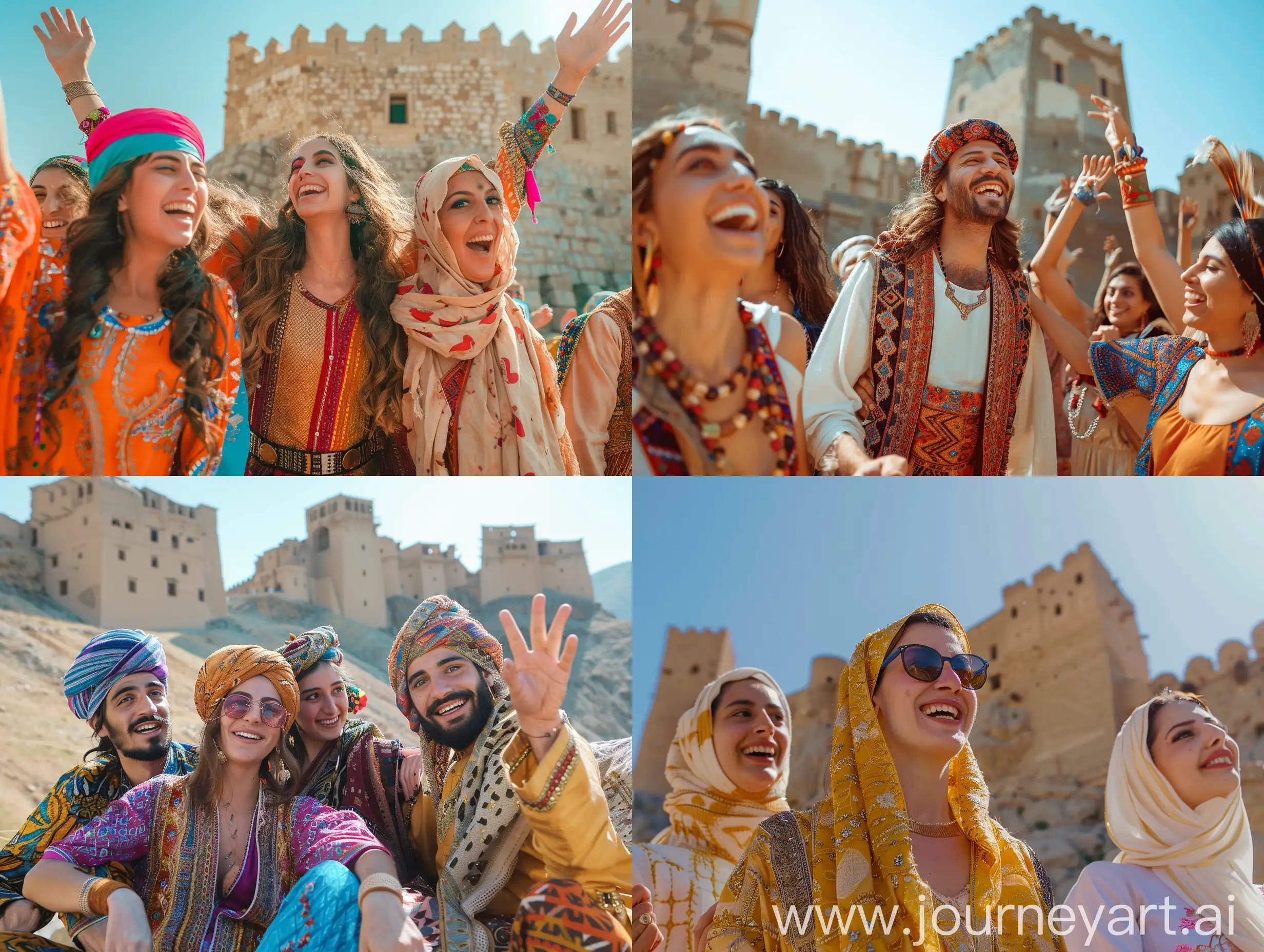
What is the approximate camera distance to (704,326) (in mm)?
3328

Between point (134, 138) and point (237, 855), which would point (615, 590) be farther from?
point (134, 138)

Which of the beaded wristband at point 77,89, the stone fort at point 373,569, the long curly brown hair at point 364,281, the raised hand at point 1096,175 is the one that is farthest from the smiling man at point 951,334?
the beaded wristband at point 77,89

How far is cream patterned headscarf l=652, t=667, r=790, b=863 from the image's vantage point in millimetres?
3908

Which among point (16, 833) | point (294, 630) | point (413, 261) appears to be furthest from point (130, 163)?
point (16, 833)

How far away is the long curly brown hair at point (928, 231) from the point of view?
3.85 m

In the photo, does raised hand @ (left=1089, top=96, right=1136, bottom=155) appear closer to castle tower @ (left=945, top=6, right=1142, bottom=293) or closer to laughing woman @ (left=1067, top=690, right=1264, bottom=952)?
castle tower @ (left=945, top=6, right=1142, bottom=293)

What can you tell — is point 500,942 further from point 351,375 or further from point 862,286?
point 862,286

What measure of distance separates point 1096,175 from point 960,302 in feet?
3.00

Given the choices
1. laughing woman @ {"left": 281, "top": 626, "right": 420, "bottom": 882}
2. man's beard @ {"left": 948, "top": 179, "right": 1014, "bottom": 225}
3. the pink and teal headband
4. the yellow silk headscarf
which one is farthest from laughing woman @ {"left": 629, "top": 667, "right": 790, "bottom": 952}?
the pink and teal headband

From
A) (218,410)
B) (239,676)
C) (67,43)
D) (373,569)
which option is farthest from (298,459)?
(67,43)

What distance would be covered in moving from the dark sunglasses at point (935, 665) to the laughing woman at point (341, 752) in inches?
64.9

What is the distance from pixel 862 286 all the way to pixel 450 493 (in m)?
1.55

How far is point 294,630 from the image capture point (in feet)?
12.9

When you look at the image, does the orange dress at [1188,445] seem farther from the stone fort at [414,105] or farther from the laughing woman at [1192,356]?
the stone fort at [414,105]
